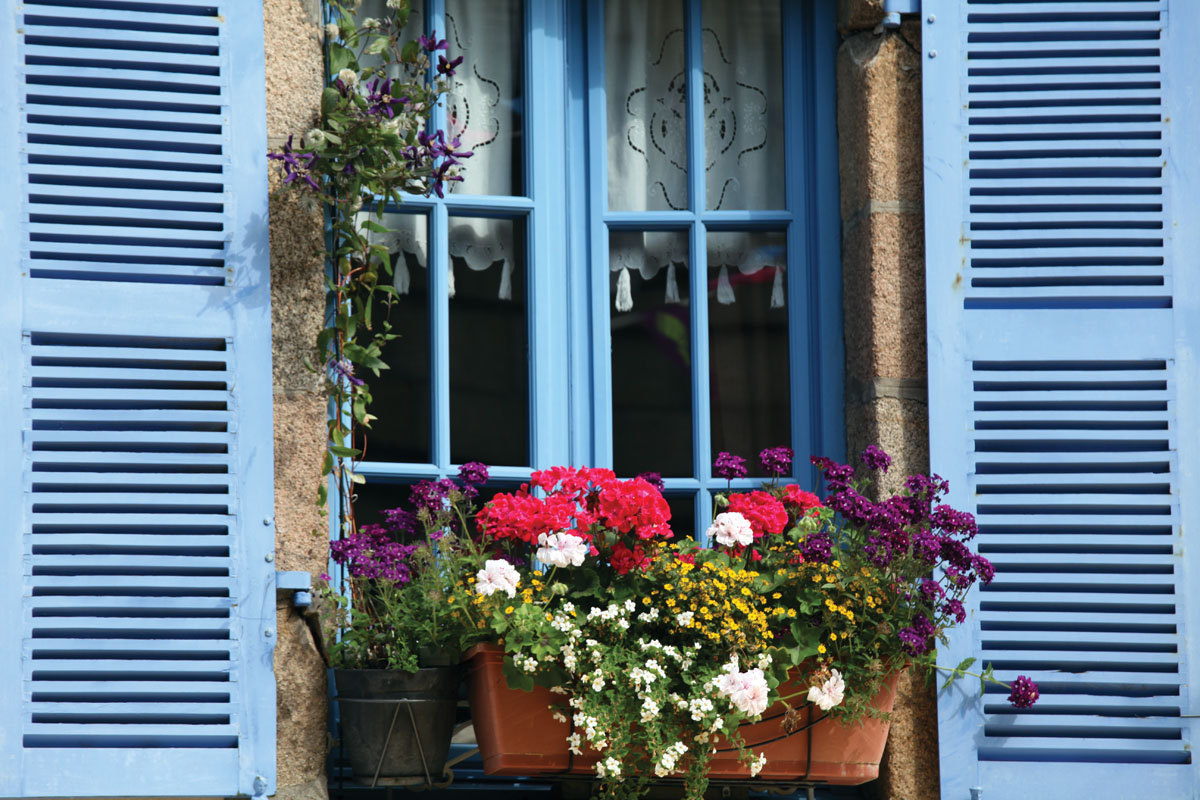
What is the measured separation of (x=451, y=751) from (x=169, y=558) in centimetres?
80

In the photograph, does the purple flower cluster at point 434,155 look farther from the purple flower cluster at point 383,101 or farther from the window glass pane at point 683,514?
the window glass pane at point 683,514

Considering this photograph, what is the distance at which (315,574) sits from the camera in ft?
11.7

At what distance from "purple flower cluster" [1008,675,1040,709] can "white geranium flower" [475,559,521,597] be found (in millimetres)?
1122

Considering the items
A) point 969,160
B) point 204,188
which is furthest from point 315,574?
point 969,160

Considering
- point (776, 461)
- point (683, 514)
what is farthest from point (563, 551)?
point (683, 514)

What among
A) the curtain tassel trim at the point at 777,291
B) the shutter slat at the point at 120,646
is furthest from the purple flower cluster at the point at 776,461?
the shutter slat at the point at 120,646

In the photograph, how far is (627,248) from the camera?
4062mm

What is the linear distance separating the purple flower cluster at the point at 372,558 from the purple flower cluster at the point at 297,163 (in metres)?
0.80

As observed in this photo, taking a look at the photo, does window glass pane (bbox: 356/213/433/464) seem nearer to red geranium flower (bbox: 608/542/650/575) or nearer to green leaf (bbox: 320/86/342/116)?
green leaf (bbox: 320/86/342/116)

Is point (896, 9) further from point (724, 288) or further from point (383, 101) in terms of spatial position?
point (383, 101)

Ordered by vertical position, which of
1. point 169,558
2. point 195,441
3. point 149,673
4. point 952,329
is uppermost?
point 952,329

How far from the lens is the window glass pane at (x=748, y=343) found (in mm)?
4023

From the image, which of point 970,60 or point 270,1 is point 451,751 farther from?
point 970,60

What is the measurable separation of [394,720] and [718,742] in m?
0.69
